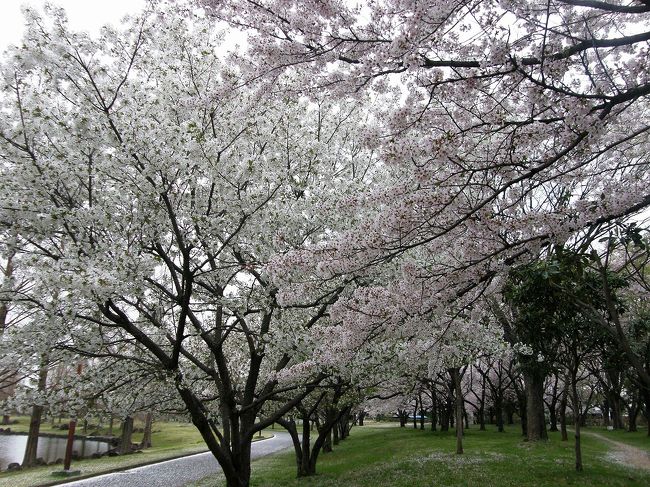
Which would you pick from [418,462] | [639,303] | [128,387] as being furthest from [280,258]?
[639,303]

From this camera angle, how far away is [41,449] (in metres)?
33.3

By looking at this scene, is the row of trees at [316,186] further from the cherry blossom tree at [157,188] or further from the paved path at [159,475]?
the paved path at [159,475]

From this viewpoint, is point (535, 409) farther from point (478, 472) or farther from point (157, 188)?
point (157, 188)

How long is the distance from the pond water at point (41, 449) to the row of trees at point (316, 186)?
866 inches

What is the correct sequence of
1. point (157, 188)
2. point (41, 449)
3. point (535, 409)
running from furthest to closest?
point (41, 449) < point (535, 409) < point (157, 188)

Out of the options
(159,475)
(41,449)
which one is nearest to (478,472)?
(159,475)

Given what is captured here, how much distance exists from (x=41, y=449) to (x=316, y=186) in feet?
116

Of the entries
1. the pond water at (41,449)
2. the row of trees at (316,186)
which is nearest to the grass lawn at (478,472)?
the row of trees at (316,186)

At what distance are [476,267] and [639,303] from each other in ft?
67.6

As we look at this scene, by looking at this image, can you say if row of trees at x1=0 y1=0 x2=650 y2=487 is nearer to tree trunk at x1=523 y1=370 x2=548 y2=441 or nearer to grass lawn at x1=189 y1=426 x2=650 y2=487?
grass lawn at x1=189 y1=426 x2=650 y2=487

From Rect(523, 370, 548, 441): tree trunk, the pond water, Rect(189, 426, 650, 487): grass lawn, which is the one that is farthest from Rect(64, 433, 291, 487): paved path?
Rect(523, 370, 548, 441): tree trunk

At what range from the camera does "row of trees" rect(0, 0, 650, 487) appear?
4.63 m

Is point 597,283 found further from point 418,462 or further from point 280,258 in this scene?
point 418,462

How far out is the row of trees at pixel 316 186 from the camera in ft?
15.2
